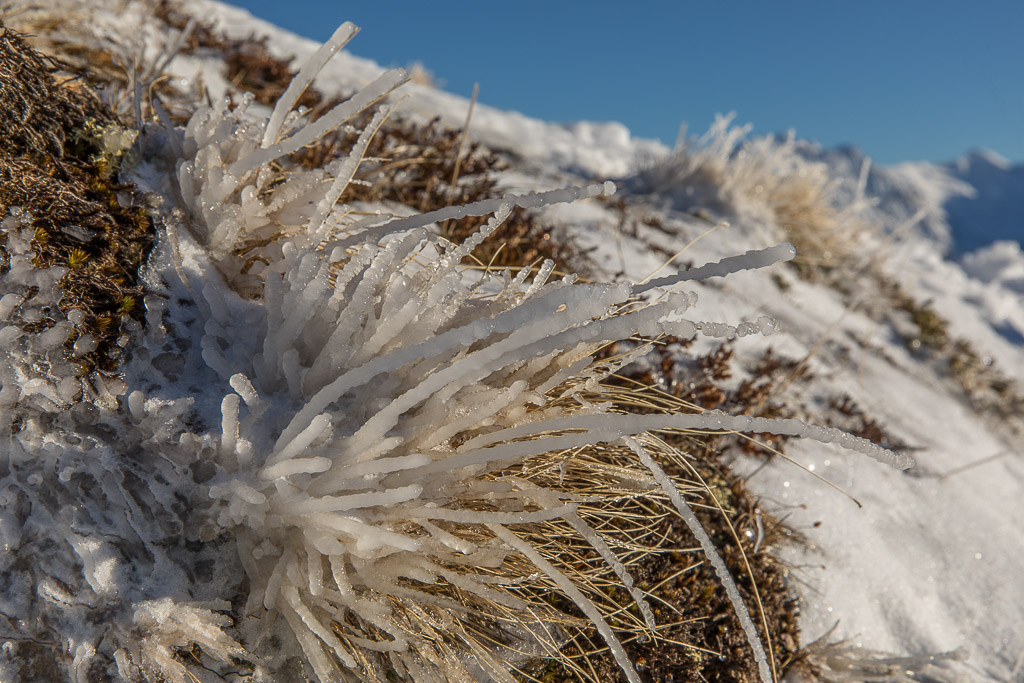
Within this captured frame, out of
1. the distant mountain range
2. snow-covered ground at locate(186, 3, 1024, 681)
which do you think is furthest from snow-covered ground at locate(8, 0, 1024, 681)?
the distant mountain range

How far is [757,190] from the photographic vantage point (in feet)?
22.6

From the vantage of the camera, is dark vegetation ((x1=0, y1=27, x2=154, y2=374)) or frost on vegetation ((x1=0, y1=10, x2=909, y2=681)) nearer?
frost on vegetation ((x1=0, y1=10, x2=909, y2=681))

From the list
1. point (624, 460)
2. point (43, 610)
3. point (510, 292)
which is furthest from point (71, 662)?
point (624, 460)

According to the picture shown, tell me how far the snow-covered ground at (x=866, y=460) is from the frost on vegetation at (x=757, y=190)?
0.34 m

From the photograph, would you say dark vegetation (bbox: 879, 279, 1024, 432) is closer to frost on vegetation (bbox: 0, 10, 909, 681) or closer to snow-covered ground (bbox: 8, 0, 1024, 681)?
snow-covered ground (bbox: 8, 0, 1024, 681)

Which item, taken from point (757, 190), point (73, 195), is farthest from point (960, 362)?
point (73, 195)

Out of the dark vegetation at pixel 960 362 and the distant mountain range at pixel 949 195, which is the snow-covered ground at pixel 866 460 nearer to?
the dark vegetation at pixel 960 362

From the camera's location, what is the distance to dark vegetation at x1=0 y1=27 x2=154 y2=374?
158 centimetres

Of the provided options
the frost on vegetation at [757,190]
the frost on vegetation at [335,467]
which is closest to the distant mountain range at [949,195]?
the frost on vegetation at [757,190]

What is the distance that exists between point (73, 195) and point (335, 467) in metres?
1.14

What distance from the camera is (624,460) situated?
1864mm

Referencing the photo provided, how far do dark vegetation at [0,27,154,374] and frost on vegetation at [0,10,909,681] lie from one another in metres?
0.07

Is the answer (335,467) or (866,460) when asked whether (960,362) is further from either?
(335,467)

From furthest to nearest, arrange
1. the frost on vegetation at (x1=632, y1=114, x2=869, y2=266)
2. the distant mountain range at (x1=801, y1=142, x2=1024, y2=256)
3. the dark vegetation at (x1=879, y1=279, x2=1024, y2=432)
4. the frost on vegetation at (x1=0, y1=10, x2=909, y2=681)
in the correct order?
the distant mountain range at (x1=801, y1=142, x2=1024, y2=256) → the frost on vegetation at (x1=632, y1=114, x2=869, y2=266) → the dark vegetation at (x1=879, y1=279, x2=1024, y2=432) → the frost on vegetation at (x1=0, y1=10, x2=909, y2=681)
